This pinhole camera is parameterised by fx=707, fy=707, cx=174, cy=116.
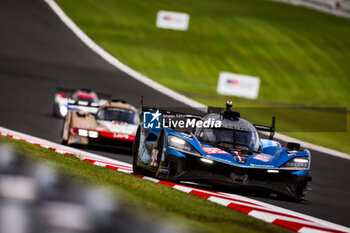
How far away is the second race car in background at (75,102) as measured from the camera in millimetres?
16723

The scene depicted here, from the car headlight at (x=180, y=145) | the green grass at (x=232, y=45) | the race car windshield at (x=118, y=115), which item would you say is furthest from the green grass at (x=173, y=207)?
the green grass at (x=232, y=45)

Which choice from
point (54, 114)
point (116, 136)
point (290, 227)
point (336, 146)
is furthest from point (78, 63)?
point (290, 227)

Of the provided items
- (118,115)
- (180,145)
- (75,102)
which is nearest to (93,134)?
(118,115)

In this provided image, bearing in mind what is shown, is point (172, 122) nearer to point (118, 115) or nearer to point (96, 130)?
point (96, 130)

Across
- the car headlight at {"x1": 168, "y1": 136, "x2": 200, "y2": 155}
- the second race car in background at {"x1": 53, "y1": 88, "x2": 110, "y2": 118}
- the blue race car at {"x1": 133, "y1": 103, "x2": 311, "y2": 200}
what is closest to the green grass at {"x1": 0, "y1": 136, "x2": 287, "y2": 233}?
the blue race car at {"x1": 133, "y1": 103, "x2": 311, "y2": 200}

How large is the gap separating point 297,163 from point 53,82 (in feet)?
58.5

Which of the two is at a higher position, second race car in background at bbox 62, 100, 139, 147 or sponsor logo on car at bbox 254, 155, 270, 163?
sponsor logo on car at bbox 254, 155, 270, 163

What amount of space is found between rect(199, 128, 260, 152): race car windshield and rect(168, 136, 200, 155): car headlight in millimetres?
871

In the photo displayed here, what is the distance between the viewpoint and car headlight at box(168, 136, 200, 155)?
9.77m

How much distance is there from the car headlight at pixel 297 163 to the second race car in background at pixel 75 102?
6.84 meters

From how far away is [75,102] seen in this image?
55.4ft

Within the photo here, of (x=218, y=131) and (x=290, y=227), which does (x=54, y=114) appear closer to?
(x=218, y=131)

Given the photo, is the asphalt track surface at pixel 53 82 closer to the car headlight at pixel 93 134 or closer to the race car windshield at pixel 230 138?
the car headlight at pixel 93 134

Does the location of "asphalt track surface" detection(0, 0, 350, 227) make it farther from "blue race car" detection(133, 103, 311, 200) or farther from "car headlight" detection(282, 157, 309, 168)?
"car headlight" detection(282, 157, 309, 168)
